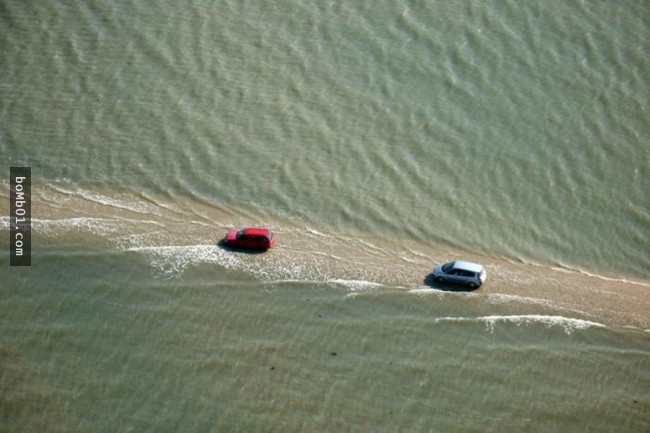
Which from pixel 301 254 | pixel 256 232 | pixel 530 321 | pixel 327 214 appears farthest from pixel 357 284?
pixel 530 321

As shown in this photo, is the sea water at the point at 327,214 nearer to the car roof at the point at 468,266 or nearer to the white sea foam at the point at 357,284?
the white sea foam at the point at 357,284

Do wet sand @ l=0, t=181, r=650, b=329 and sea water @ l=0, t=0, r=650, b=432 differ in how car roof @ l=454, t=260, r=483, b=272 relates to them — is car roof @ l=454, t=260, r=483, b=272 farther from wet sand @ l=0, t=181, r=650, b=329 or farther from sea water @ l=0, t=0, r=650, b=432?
sea water @ l=0, t=0, r=650, b=432

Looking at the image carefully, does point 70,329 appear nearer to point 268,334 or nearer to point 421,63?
point 268,334

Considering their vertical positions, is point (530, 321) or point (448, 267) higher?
point (448, 267)

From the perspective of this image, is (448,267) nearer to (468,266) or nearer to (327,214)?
(468,266)

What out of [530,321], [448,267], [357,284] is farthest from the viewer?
[357,284]
